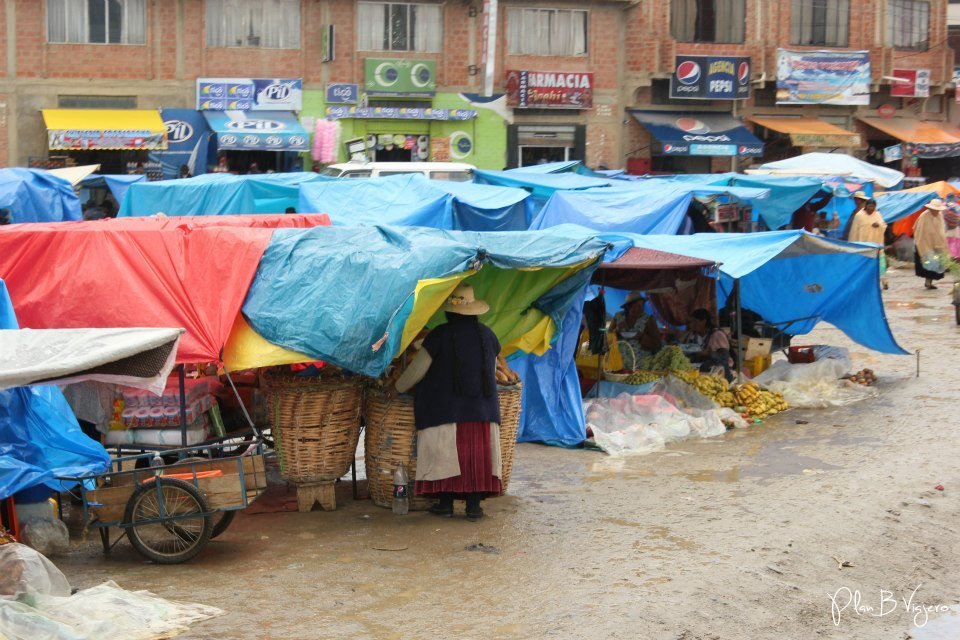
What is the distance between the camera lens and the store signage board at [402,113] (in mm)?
27094

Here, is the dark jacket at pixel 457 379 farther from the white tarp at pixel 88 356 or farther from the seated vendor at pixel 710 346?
the seated vendor at pixel 710 346

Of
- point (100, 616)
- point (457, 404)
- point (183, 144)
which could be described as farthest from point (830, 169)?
point (100, 616)

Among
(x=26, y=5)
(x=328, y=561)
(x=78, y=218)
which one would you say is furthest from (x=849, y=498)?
(x=26, y=5)

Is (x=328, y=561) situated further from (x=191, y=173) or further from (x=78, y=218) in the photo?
(x=191, y=173)

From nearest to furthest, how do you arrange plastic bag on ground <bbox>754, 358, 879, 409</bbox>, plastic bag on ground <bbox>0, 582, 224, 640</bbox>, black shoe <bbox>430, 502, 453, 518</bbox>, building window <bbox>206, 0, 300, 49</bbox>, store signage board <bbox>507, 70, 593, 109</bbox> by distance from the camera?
plastic bag on ground <bbox>0, 582, 224, 640</bbox> < black shoe <bbox>430, 502, 453, 518</bbox> < plastic bag on ground <bbox>754, 358, 879, 409</bbox> < building window <bbox>206, 0, 300, 49</bbox> < store signage board <bbox>507, 70, 593, 109</bbox>

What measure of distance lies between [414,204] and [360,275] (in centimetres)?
780

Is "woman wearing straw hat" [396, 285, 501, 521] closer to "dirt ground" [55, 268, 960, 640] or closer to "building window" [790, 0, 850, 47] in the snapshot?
"dirt ground" [55, 268, 960, 640]

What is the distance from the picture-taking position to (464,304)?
25.0 ft

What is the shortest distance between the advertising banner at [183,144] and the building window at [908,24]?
17.9m

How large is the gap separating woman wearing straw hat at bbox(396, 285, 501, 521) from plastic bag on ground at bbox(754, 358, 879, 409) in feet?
17.5

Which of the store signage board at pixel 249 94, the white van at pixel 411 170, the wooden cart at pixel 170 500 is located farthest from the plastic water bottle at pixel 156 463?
the store signage board at pixel 249 94

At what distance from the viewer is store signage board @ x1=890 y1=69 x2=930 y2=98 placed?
3241cm

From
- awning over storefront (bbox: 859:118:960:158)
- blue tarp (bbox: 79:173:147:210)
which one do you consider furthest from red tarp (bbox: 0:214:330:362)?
awning over storefront (bbox: 859:118:960:158)

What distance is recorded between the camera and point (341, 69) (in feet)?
89.7
